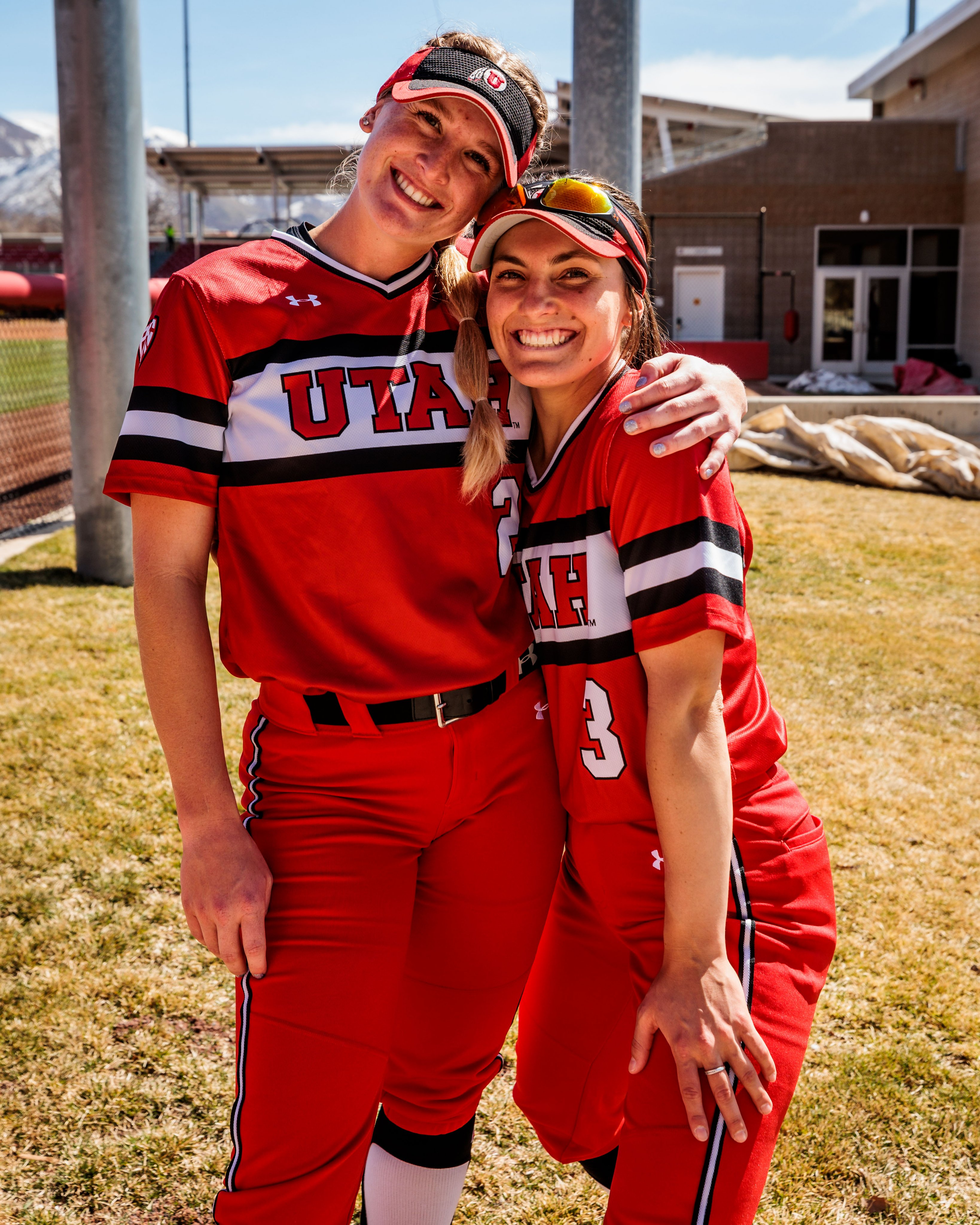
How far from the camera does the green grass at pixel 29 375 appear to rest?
15.7 m

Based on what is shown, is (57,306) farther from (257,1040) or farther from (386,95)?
(257,1040)

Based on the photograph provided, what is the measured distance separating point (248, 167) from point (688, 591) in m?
28.3

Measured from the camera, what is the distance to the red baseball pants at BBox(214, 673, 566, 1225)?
160 cm

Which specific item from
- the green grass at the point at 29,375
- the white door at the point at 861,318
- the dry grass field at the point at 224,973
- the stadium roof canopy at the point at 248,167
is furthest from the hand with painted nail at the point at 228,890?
the white door at the point at 861,318

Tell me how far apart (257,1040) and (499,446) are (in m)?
1.03

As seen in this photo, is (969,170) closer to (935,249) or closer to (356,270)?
(935,249)

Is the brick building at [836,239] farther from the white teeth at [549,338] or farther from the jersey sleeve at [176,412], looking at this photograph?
the jersey sleeve at [176,412]

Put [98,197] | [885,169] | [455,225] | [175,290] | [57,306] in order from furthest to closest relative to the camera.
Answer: [885,169]
[57,306]
[98,197]
[455,225]
[175,290]

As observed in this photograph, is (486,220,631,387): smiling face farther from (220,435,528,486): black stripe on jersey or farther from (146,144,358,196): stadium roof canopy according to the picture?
(146,144,358,196): stadium roof canopy

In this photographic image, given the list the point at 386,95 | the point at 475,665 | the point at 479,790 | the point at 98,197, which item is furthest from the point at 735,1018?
the point at 98,197

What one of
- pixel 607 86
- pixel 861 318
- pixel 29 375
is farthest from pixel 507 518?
pixel 861 318

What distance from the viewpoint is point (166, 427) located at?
5.49 ft

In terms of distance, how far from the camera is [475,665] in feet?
6.12

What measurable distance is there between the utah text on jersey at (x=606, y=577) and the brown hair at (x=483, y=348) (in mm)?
165
